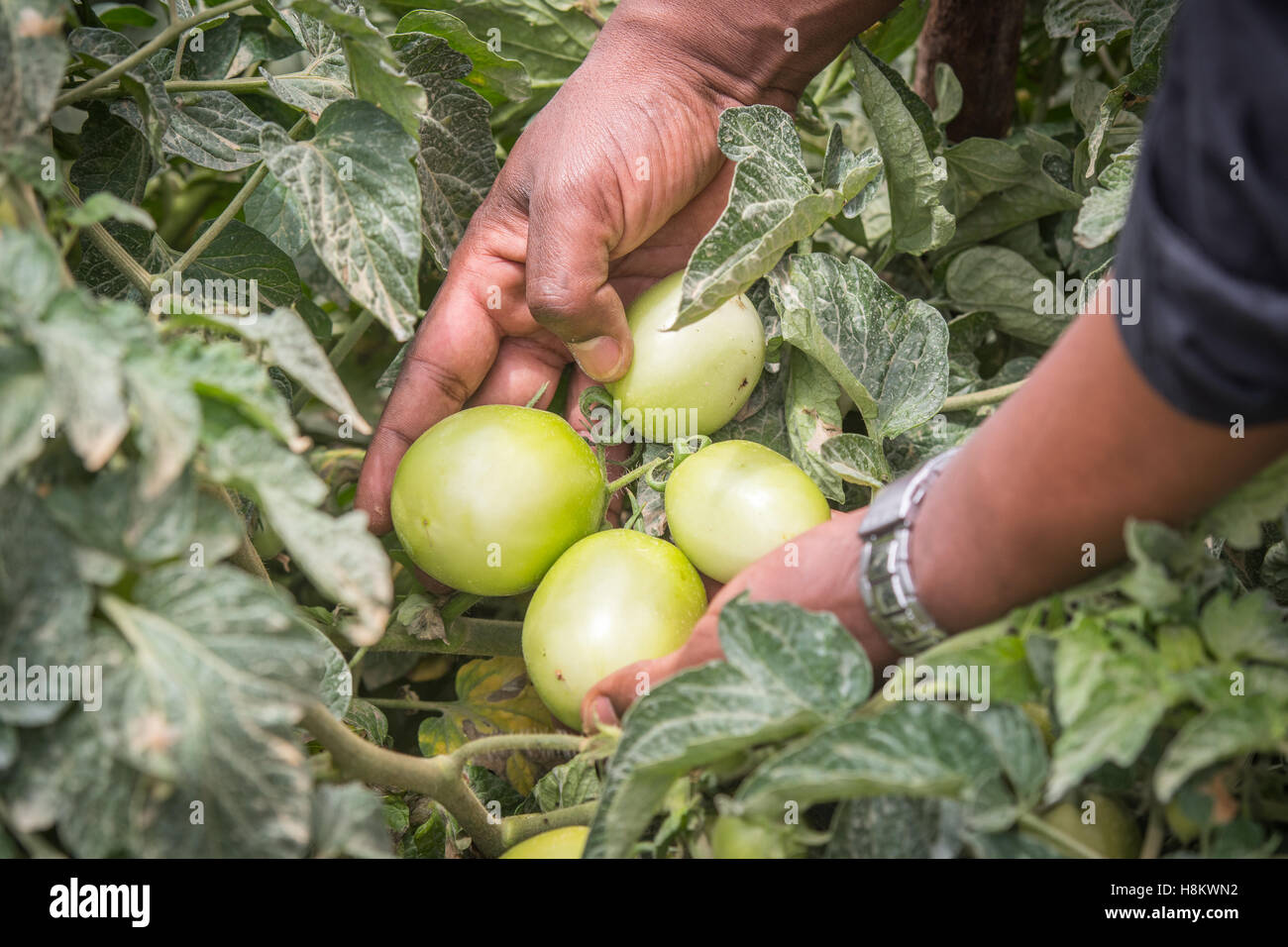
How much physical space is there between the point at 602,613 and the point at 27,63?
0.51 meters

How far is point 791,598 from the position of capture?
2.27ft

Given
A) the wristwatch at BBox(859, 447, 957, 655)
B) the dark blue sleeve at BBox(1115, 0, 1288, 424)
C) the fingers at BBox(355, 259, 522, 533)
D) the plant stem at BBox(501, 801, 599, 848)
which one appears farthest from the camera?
the fingers at BBox(355, 259, 522, 533)

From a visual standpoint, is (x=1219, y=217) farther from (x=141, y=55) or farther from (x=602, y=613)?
(x=141, y=55)

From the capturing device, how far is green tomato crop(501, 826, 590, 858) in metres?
0.65

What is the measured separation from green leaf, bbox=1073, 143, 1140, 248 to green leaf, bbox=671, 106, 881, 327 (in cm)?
19

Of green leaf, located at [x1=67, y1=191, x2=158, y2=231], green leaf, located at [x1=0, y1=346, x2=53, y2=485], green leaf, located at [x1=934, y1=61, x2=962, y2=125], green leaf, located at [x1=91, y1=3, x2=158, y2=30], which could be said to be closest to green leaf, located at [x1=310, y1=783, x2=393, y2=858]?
green leaf, located at [x1=0, y1=346, x2=53, y2=485]

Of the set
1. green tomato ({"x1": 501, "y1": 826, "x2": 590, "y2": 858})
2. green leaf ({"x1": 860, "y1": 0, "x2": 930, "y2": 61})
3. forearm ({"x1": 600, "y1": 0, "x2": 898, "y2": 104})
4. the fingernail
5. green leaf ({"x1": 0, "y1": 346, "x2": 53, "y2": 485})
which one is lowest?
green tomato ({"x1": 501, "y1": 826, "x2": 590, "y2": 858})

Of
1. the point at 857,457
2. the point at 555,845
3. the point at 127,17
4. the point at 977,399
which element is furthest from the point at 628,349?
the point at 127,17

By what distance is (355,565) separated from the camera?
492 mm

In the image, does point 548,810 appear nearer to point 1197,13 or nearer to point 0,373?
point 0,373

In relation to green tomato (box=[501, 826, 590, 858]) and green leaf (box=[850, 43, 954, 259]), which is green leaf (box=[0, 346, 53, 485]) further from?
green leaf (box=[850, 43, 954, 259])

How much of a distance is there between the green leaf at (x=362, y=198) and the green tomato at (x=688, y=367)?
235mm

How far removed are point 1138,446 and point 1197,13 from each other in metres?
0.20

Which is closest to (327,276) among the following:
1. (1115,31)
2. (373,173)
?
(373,173)
